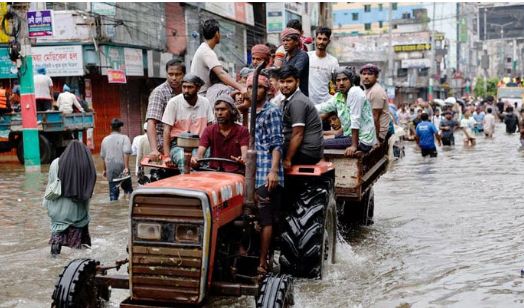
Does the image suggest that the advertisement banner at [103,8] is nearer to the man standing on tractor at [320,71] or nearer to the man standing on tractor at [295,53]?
the man standing on tractor at [320,71]

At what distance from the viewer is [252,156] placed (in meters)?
5.92

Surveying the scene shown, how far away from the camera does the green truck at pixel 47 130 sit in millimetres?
21125

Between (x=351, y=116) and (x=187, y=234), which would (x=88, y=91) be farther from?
(x=187, y=234)

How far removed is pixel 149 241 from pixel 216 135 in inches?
61.9

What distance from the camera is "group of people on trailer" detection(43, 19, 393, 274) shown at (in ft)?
21.7

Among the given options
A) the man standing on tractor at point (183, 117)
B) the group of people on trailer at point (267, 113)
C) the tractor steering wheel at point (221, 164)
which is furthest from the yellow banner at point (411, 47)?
the tractor steering wheel at point (221, 164)

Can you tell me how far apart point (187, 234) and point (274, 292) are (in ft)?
2.54

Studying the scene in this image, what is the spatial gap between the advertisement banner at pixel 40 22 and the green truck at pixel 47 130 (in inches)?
103

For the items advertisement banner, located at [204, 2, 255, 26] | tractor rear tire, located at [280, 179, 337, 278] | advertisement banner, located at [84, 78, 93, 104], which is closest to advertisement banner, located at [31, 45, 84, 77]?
advertisement banner, located at [84, 78, 93, 104]

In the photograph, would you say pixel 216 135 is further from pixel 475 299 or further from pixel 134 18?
pixel 134 18

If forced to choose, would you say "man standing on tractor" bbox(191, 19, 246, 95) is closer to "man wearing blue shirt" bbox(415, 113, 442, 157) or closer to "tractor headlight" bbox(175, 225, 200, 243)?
"tractor headlight" bbox(175, 225, 200, 243)

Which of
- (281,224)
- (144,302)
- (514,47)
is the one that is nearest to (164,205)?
(144,302)

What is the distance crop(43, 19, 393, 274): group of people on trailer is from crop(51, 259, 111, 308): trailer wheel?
132 centimetres

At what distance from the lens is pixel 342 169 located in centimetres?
883
